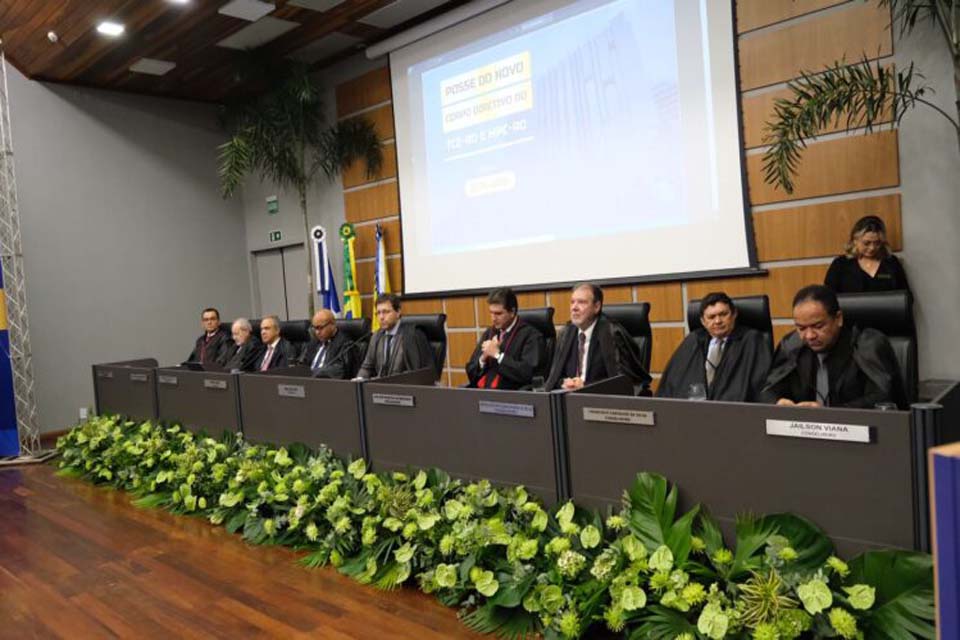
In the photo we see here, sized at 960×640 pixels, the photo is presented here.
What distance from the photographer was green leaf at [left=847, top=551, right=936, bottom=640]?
1.40 m

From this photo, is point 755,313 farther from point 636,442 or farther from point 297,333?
point 297,333

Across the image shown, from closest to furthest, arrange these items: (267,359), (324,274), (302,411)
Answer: (302,411) → (267,359) → (324,274)

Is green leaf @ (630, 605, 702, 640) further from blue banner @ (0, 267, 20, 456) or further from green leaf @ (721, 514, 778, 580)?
blue banner @ (0, 267, 20, 456)

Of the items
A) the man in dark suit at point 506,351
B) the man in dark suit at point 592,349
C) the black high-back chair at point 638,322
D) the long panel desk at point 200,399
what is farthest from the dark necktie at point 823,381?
the long panel desk at point 200,399

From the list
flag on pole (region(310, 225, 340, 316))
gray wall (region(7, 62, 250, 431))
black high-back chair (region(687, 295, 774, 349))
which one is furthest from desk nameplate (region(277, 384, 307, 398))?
gray wall (region(7, 62, 250, 431))

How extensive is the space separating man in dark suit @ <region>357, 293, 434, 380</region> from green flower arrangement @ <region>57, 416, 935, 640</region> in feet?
3.12

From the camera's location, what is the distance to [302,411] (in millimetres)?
3045

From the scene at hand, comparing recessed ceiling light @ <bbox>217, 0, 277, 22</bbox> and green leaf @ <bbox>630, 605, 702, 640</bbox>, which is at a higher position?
recessed ceiling light @ <bbox>217, 0, 277, 22</bbox>

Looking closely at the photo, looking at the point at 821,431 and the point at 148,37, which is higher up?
the point at 148,37

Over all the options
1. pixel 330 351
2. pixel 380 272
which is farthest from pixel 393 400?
pixel 380 272

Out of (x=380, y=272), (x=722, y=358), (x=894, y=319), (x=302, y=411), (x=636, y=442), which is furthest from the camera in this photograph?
(x=380, y=272)

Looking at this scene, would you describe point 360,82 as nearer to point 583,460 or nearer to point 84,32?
point 84,32

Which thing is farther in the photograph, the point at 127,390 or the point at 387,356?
the point at 127,390

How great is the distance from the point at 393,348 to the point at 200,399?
1099 mm
